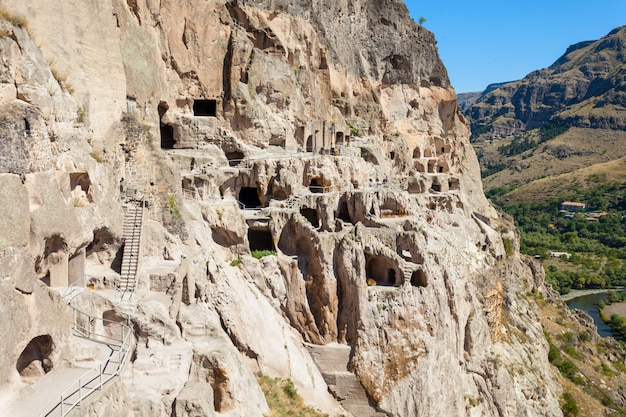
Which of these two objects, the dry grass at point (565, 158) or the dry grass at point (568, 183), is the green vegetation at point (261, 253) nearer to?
the dry grass at point (568, 183)

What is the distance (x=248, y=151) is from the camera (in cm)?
3284

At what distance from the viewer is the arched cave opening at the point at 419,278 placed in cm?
2961

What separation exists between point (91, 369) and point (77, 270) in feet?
18.8

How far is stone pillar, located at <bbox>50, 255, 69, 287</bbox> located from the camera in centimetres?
1545

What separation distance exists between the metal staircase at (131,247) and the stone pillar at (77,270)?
1265mm

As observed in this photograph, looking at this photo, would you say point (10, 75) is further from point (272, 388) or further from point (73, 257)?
point (272, 388)

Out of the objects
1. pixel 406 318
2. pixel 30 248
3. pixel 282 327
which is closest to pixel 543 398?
pixel 406 318

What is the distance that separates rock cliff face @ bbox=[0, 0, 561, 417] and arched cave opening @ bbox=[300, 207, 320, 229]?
0.09 meters

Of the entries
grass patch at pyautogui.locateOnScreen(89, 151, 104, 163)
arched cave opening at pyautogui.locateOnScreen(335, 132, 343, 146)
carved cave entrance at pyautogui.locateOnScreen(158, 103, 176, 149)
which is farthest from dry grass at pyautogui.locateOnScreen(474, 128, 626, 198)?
grass patch at pyautogui.locateOnScreen(89, 151, 104, 163)

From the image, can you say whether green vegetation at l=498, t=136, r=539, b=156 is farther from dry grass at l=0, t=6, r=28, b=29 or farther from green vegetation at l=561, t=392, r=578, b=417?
dry grass at l=0, t=6, r=28, b=29

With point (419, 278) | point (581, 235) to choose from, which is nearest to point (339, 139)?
point (419, 278)

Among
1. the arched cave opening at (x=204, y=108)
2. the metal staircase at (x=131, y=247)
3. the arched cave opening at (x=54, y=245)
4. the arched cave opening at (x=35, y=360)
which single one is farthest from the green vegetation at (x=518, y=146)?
the arched cave opening at (x=35, y=360)

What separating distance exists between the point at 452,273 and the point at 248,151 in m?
14.3

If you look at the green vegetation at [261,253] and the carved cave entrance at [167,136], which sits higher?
the carved cave entrance at [167,136]
